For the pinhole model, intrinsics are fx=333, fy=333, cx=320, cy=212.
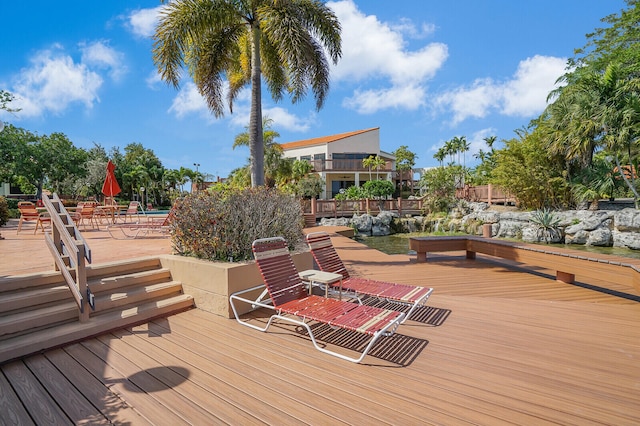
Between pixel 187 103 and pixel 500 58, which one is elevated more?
pixel 500 58

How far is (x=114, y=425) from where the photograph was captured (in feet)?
7.25

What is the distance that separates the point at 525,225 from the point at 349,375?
20342 millimetres

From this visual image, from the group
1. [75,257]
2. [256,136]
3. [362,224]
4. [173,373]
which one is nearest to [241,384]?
[173,373]

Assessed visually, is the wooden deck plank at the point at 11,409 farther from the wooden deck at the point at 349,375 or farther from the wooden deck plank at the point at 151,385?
the wooden deck plank at the point at 151,385

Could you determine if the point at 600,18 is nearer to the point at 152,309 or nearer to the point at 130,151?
the point at 152,309

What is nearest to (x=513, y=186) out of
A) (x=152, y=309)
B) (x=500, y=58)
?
(x=500, y=58)

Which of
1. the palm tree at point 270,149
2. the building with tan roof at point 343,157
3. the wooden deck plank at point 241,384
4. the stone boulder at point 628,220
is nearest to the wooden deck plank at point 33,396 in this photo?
the wooden deck plank at point 241,384

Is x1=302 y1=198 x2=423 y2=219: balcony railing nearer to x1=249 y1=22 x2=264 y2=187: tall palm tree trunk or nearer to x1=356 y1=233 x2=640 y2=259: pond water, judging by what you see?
x1=356 y1=233 x2=640 y2=259: pond water

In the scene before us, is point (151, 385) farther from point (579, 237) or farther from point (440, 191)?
point (440, 191)

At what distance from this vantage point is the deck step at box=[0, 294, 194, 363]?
10.3ft

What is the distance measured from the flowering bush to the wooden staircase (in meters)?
0.62

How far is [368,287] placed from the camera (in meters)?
4.38

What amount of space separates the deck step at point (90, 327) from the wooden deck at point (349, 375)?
100 millimetres

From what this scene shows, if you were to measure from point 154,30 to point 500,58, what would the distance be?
15.4 m
